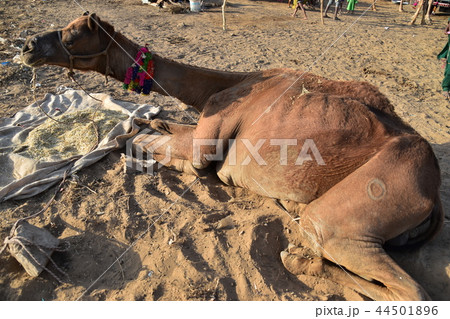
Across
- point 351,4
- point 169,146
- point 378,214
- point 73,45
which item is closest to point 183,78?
point 169,146

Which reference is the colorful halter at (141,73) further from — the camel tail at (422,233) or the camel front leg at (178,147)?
the camel tail at (422,233)

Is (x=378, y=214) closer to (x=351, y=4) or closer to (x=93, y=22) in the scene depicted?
(x=93, y=22)

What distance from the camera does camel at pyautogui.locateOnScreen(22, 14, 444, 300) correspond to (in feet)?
9.29

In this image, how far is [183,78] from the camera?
13.9ft

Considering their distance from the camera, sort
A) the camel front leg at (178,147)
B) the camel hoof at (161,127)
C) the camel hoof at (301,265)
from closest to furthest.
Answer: the camel hoof at (301,265)
the camel front leg at (178,147)
the camel hoof at (161,127)

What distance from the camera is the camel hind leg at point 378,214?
278cm

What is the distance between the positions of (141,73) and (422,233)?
3442 millimetres

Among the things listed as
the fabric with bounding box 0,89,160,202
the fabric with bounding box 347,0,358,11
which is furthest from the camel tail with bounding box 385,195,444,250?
the fabric with bounding box 347,0,358,11

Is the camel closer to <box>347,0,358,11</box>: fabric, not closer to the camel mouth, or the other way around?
the camel mouth

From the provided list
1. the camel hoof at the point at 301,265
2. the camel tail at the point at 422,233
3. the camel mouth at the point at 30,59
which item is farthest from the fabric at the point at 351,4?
the camel hoof at the point at 301,265

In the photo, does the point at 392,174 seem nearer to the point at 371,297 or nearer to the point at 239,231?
the point at 371,297

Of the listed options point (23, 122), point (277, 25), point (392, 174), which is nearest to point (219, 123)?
point (392, 174)

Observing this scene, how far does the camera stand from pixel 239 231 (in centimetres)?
346
